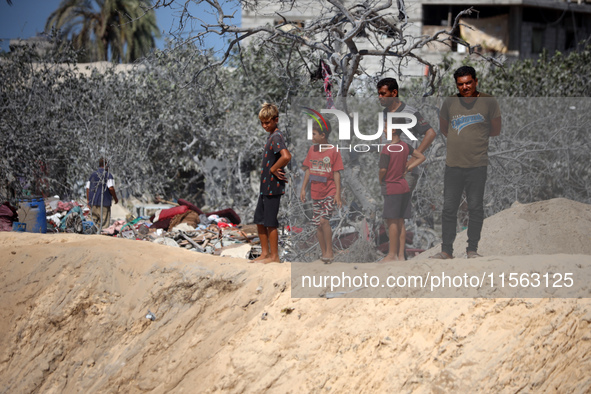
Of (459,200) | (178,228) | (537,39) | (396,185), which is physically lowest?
(178,228)

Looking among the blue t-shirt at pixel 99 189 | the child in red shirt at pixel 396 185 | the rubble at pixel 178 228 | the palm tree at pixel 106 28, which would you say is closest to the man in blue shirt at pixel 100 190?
the blue t-shirt at pixel 99 189

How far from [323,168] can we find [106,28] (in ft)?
57.8

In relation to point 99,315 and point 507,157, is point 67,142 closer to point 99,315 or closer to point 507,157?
point 99,315

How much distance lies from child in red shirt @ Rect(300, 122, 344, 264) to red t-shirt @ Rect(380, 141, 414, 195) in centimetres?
44

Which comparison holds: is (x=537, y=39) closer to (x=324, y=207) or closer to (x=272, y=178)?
(x=324, y=207)

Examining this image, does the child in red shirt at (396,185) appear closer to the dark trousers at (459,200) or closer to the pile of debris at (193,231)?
the dark trousers at (459,200)

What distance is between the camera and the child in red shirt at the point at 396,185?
4879mm

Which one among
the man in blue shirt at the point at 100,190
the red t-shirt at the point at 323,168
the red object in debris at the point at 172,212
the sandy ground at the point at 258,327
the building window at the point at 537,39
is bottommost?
the sandy ground at the point at 258,327

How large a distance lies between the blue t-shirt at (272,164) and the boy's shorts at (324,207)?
1.38 ft

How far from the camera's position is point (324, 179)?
5098mm

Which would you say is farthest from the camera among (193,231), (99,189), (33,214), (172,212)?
(172,212)

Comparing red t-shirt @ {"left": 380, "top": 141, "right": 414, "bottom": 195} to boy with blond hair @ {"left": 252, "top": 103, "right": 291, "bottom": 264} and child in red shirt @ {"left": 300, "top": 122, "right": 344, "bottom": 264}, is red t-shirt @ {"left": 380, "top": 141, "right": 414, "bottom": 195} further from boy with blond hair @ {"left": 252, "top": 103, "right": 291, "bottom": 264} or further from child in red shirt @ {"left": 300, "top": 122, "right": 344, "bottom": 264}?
boy with blond hair @ {"left": 252, "top": 103, "right": 291, "bottom": 264}

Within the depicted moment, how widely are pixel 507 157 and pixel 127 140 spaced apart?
8.31 m

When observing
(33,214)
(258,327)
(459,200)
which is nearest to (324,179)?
(459,200)
